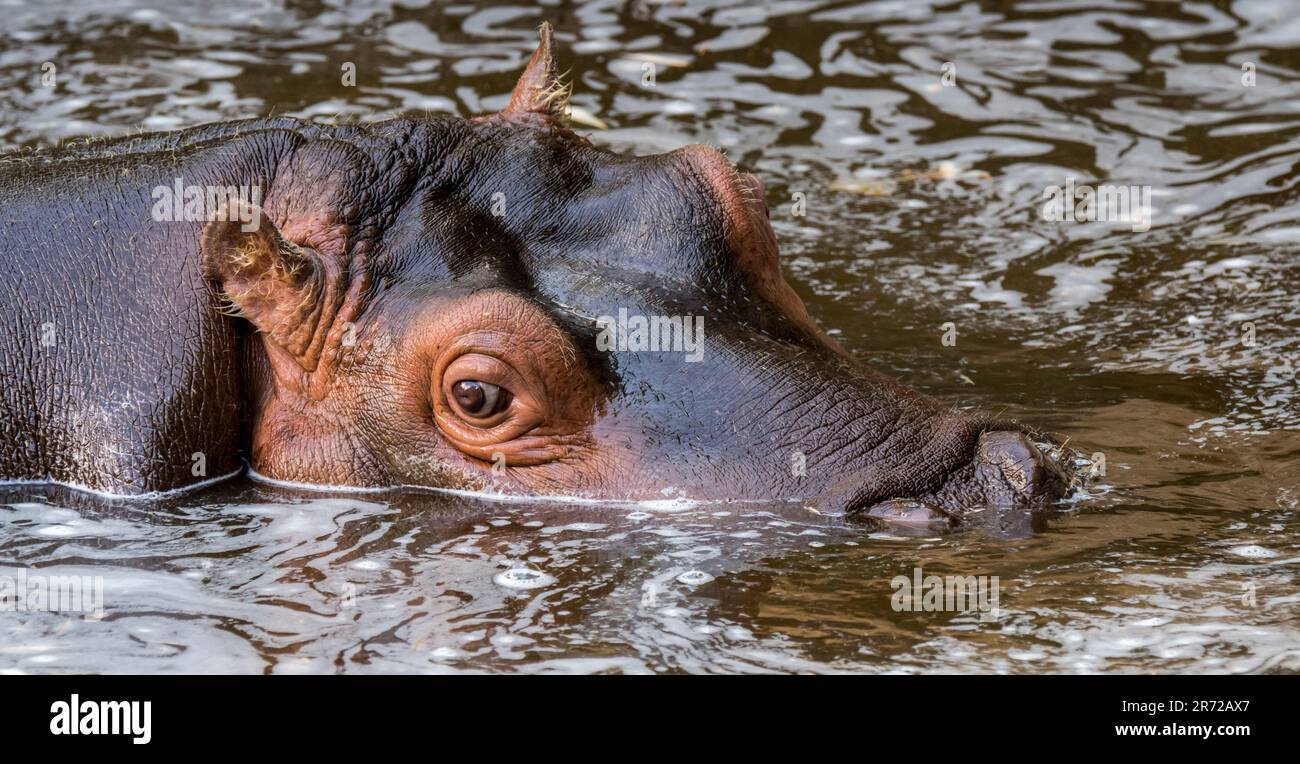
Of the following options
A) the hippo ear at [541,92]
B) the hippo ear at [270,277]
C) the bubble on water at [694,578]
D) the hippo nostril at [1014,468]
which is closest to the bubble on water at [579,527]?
the bubble on water at [694,578]

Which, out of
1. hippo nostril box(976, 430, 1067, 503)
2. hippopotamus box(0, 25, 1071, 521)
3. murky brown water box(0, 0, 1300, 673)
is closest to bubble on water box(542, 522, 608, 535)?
murky brown water box(0, 0, 1300, 673)

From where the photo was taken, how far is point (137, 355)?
6.79 m

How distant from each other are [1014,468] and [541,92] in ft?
8.69

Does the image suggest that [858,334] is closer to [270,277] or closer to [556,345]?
[556,345]

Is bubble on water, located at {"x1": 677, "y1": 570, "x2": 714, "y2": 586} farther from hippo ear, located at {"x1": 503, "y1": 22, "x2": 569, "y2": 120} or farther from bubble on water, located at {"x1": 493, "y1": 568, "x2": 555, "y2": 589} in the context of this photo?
hippo ear, located at {"x1": 503, "y1": 22, "x2": 569, "y2": 120}

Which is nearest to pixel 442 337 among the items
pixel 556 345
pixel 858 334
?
pixel 556 345

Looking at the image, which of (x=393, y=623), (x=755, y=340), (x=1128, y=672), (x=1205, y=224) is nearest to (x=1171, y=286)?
(x=1205, y=224)

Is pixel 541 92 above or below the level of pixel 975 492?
above

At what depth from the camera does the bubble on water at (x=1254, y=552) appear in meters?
6.11

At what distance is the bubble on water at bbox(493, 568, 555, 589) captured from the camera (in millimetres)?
6207

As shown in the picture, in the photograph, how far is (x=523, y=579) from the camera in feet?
20.5
